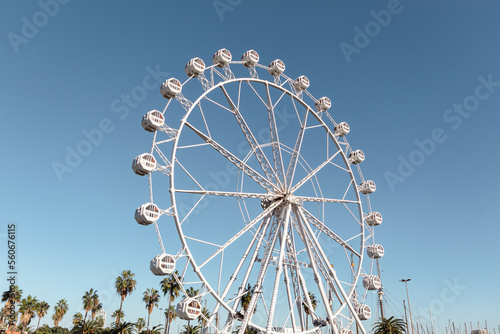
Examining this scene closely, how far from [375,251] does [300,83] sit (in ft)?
56.4

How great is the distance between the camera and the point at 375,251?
1324 inches

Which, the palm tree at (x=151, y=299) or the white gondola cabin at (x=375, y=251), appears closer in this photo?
the white gondola cabin at (x=375, y=251)

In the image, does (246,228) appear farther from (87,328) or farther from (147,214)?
(87,328)

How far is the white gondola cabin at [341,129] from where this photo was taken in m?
37.8

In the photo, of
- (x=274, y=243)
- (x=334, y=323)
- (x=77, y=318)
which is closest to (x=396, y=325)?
(x=334, y=323)

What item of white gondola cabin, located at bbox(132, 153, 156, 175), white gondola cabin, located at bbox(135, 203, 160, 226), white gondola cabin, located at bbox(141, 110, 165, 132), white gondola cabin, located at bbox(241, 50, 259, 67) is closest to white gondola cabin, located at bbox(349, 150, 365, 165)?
white gondola cabin, located at bbox(241, 50, 259, 67)

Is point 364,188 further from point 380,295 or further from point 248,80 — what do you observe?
point 380,295

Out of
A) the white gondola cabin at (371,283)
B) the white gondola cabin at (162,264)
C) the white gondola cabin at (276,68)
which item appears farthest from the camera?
the white gondola cabin at (276,68)

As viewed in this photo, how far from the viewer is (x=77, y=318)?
87.6 m

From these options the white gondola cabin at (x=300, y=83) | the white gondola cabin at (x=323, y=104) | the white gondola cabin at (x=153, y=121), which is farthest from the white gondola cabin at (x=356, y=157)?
the white gondola cabin at (x=153, y=121)

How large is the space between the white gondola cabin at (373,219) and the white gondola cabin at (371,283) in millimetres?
5040

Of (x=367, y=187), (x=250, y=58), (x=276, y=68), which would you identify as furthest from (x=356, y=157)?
(x=250, y=58)

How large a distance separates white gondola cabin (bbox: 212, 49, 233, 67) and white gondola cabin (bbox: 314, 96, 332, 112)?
11089 mm

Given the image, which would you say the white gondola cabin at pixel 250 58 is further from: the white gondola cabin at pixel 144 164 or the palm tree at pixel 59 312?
the palm tree at pixel 59 312
